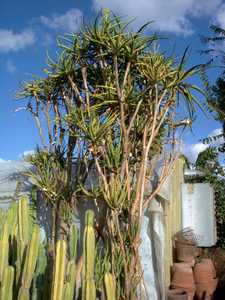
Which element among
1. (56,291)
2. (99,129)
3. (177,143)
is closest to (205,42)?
(177,143)

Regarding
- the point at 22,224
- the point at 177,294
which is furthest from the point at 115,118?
the point at 177,294

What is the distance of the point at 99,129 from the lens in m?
5.41

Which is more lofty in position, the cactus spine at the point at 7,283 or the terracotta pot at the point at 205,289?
the cactus spine at the point at 7,283

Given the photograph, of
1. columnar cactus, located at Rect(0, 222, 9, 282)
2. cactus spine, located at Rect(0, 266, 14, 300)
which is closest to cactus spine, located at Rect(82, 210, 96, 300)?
cactus spine, located at Rect(0, 266, 14, 300)

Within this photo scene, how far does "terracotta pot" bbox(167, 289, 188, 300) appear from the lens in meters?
6.56

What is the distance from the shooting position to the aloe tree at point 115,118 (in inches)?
211

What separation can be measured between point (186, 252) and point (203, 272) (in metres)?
0.48

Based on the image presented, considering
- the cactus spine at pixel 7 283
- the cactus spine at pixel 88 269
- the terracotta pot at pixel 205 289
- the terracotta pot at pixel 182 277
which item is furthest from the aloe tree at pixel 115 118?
the terracotta pot at pixel 205 289

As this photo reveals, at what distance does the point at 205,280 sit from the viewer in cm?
766

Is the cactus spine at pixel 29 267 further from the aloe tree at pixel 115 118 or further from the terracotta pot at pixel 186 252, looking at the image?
the terracotta pot at pixel 186 252

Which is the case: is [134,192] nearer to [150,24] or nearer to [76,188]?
[76,188]

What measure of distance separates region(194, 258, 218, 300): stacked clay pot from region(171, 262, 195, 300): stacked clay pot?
27 cm

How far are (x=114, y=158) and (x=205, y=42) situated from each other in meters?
9.03

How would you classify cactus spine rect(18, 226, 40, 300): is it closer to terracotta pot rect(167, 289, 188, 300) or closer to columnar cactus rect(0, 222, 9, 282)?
columnar cactus rect(0, 222, 9, 282)
